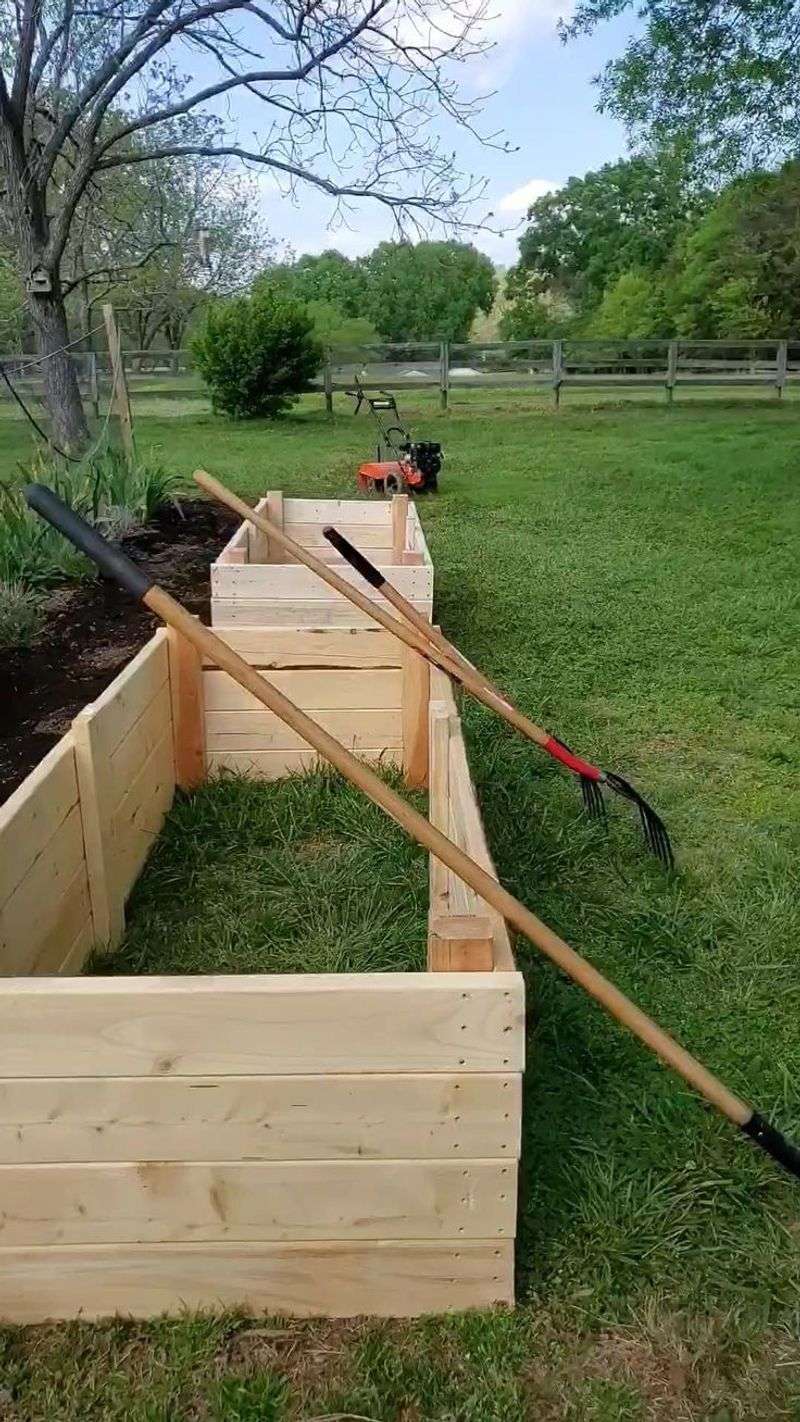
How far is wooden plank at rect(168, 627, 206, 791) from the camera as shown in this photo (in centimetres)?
359

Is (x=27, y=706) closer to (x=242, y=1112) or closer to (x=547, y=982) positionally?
(x=547, y=982)

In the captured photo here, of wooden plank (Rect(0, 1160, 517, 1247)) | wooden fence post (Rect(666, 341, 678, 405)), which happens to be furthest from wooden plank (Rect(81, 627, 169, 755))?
wooden fence post (Rect(666, 341, 678, 405))

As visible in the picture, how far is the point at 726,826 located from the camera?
11.5 feet

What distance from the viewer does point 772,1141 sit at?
1802 millimetres

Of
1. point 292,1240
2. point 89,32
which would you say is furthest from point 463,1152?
point 89,32

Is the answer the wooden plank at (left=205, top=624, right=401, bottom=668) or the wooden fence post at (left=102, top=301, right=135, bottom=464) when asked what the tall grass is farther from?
the wooden plank at (left=205, top=624, right=401, bottom=668)

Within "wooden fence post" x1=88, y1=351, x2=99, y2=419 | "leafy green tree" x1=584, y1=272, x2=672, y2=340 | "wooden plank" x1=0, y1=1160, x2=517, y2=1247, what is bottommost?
"wooden plank" x1=0, y1=1160, x2=517, y2=1247

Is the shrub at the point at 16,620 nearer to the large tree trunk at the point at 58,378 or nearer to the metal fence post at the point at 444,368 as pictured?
the large tree trunk at the point at 58,378

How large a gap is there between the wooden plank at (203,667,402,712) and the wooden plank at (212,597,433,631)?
196mm

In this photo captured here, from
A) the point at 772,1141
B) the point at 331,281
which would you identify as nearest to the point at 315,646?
the point at 772,1141

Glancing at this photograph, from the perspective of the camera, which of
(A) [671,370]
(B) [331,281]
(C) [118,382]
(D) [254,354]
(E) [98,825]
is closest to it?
(E) [98,825]

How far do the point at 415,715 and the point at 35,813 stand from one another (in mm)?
1530

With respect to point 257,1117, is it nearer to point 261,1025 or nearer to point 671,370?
point 261,1025

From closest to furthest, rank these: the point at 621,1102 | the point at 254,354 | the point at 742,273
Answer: the point at 621,1102 → the point at 254,354 → the point at 742,273
